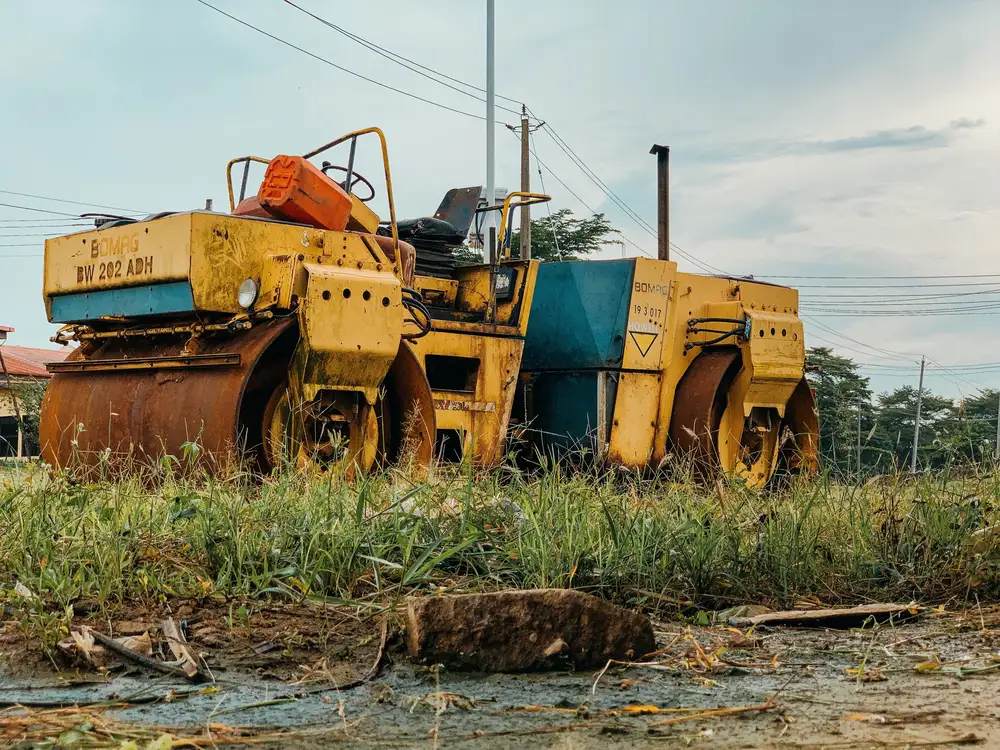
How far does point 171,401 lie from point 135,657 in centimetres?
378

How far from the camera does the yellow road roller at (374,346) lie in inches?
272

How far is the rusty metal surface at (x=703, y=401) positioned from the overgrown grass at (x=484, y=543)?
13.6 ft

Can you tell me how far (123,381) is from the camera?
7.64 meters

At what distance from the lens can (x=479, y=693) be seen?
3365 mm

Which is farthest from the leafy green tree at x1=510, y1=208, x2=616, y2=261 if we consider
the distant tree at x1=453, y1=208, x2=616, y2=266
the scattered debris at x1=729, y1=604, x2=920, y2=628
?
the scattered debris at x1=729, y1=604, x2=920, y2=628

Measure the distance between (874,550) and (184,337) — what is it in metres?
4.30

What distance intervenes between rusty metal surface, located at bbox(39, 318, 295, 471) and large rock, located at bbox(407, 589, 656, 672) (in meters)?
2.80

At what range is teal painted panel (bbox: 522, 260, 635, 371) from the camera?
31.3 feet

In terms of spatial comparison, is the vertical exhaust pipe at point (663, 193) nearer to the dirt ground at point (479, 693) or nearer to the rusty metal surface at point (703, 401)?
the rusty metal surface at point (703, 401)

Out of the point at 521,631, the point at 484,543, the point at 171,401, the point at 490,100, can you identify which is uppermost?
the point at 490,100

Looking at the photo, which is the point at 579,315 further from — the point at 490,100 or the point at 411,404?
the point at 490,100

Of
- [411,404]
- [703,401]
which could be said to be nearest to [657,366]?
[703,401]

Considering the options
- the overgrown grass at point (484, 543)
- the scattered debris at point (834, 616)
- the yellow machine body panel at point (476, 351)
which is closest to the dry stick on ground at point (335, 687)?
the overgrown grass at point (484, 543)

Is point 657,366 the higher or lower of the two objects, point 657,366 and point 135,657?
the higher
